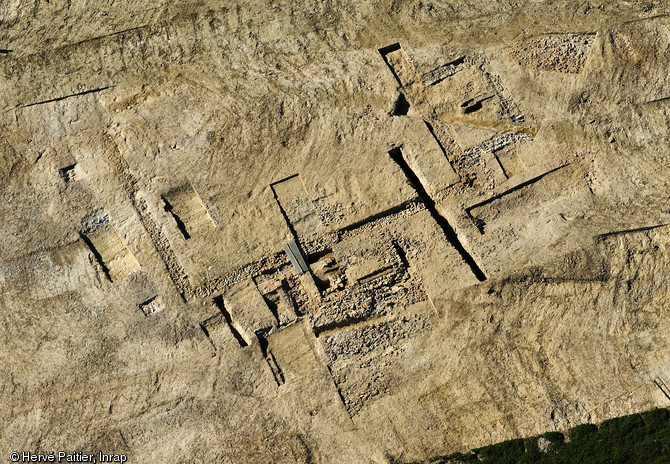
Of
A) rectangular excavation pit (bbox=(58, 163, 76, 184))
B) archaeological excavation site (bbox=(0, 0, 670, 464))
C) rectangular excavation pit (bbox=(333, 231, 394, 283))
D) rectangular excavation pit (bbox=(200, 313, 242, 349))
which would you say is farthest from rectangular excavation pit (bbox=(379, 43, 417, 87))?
rectangular excavation pit (bbox=(58, 163, 76, 184))

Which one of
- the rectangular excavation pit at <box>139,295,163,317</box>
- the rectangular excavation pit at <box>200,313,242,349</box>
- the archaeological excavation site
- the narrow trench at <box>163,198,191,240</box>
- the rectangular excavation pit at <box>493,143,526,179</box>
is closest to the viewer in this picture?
the archaeological excavation site

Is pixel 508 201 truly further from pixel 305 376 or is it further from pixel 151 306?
pixel 151 306

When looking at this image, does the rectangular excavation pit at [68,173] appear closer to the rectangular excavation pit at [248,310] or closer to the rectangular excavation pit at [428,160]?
the rectangular excavation pit at [248,310]

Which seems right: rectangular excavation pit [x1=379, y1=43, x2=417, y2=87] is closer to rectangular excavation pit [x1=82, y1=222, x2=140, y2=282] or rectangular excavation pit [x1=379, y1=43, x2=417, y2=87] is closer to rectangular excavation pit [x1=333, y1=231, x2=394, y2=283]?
rectangular excavation pit [x1=333, y1=231, x2=394, y2=283]

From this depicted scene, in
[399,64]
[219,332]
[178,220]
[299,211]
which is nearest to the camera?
[219,332]

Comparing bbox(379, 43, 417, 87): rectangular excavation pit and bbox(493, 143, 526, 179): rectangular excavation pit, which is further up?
bbox(379, 43, 417, 87): rectangular excavation pit

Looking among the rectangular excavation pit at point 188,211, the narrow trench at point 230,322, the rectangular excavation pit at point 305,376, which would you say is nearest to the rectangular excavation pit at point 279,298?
the rectangular excavation pit at point 305,376

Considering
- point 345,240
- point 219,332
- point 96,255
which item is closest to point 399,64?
point 345,240
